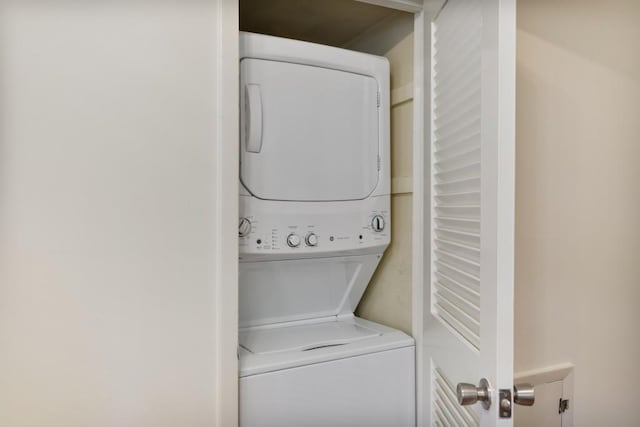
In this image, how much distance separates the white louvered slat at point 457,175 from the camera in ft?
4.06

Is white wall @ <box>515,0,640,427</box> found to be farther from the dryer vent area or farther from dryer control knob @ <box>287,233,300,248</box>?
dryer control knob @ <box>287,233,300,248</box>

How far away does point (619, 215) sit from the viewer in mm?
1800

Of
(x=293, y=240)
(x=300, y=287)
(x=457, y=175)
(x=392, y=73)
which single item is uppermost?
(x=392, y=73)

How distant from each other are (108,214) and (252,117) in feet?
1.88

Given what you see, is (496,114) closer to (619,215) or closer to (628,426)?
(619,215)

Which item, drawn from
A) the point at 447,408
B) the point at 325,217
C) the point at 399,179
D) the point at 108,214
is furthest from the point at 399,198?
the point at 108,214

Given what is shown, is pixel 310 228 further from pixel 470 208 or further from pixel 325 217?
pixel 470 208

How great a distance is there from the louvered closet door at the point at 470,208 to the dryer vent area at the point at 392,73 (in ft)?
0.71

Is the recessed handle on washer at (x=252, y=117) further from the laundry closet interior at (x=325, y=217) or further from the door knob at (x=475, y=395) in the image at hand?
the door knob at (x=475, y=395)

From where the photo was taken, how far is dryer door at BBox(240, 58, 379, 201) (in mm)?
1560

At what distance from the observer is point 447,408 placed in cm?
145

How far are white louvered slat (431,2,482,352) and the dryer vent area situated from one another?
9.3 inches

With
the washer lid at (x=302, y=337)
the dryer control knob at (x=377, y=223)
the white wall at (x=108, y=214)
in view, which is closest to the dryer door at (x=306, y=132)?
the dryer control knob at (x=377, y=223)

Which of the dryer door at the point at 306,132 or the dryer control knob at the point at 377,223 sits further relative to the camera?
the dryer control knob at the point at 377,223
